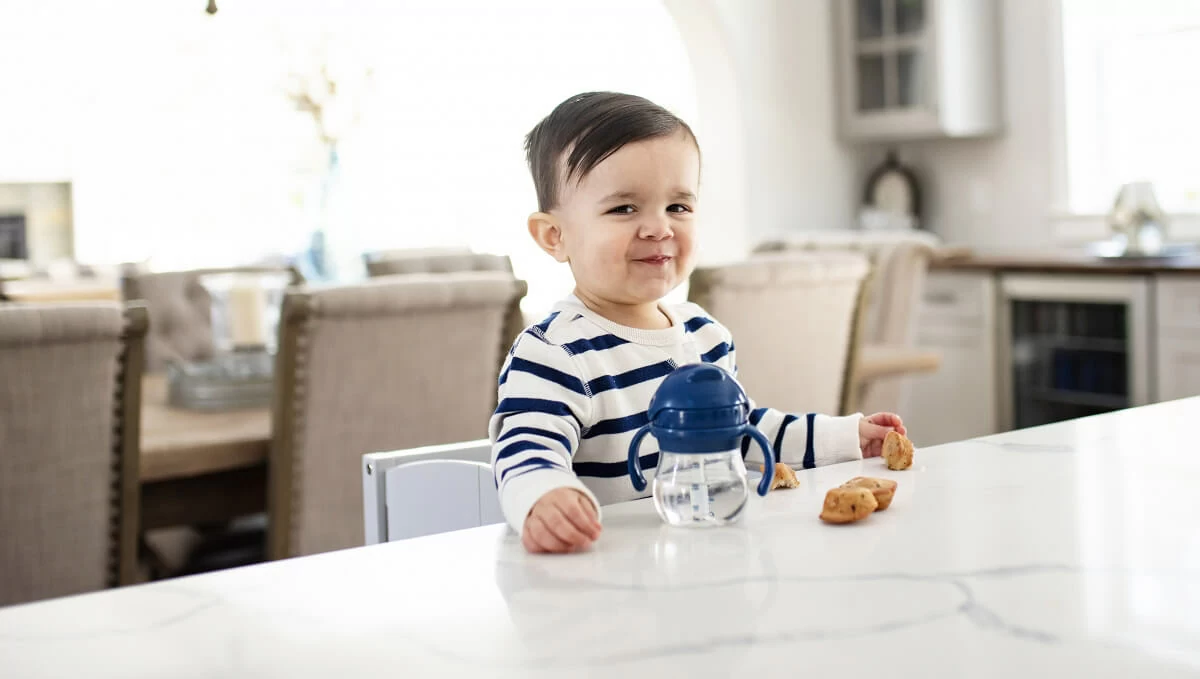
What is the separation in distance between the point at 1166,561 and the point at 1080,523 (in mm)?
77

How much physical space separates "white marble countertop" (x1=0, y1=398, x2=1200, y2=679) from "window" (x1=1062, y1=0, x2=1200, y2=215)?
398cm

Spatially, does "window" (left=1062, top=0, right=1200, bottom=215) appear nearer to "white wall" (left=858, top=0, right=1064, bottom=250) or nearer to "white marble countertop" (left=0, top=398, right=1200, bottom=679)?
"white wall" (left=858, top=0, right=1064, bottom=250)

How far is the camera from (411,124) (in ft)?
26.3

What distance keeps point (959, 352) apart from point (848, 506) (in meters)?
3.80

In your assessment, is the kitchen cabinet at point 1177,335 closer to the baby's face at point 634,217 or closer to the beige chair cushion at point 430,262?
the beige chair cushion at point 430,262

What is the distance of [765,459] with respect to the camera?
753 mm

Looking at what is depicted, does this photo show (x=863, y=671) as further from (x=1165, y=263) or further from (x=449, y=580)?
(x=1165, y=263)


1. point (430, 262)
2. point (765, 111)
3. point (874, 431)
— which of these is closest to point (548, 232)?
point (874, 431)

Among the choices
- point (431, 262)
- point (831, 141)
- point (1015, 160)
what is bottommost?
point (431, 262)

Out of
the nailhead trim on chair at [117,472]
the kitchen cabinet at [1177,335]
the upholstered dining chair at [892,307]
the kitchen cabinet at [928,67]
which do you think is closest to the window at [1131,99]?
the kitchen cabinet at [928,67]

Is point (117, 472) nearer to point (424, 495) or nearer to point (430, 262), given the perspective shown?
point (424, 495)

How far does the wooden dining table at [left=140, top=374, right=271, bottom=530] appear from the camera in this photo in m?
2.11

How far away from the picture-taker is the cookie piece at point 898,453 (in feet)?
2.85

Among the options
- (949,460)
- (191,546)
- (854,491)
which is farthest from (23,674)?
(191,546)
